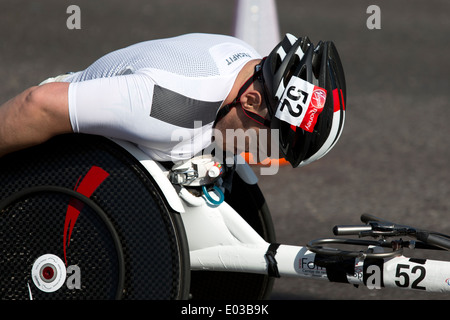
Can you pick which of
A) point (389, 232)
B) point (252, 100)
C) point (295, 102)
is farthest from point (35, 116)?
point (389, 232)

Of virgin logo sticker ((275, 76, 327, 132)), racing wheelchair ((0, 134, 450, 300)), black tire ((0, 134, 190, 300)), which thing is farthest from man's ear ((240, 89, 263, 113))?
black tire ((0, 134, 190, 300))

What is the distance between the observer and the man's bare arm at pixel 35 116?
2.98 meters

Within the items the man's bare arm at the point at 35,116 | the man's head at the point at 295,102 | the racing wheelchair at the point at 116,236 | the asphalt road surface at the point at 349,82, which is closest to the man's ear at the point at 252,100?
the man's head at the point at 295,102

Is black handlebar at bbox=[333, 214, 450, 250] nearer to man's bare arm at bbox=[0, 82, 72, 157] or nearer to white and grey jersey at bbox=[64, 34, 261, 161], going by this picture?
white and grey jersey at bbox=[64, 34, 261, 161]

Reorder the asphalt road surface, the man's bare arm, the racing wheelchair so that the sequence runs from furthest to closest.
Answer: the asphalt road surface, the racing wheelchair, the man's bare arm

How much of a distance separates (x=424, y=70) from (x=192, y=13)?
13.8 ft

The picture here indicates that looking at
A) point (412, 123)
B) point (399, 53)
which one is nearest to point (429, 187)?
point (412, 123)

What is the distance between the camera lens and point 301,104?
3133mm

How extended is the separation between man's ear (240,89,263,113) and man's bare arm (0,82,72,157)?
72 centimetres

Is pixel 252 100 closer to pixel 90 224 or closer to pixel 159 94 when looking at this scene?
pixel 159 94

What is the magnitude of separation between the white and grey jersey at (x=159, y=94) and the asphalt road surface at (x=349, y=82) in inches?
66.2

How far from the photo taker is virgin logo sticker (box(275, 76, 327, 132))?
3.13 meters

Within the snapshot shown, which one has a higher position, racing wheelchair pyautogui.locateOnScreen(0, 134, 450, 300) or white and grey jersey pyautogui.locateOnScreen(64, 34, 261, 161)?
white and grey jersey pyautogui.locateOnScreen(64, 34, 261, 161)
